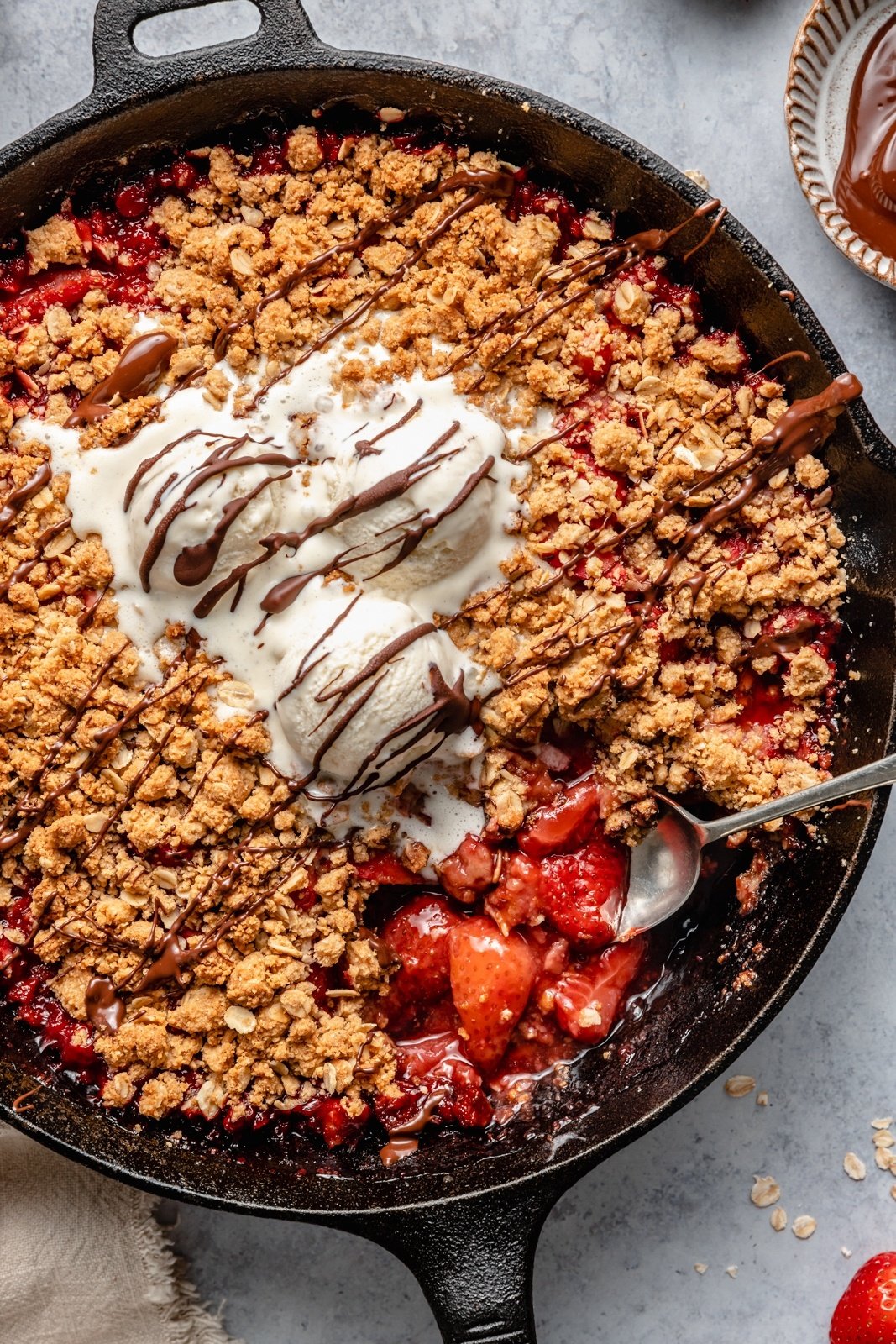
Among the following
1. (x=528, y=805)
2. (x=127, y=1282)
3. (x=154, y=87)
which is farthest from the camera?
(x=127, y=1282)

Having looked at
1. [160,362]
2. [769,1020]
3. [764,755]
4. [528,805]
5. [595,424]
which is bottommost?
[769,1020]

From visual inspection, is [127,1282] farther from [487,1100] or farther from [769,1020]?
[769,1020]

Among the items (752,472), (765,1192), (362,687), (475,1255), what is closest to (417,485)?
(362,687)

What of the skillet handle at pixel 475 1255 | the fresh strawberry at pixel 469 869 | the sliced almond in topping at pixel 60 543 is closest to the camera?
the skillet handle at pixel 475 1255

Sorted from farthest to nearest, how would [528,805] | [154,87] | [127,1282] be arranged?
1. [127,1282]
2. [528,805]
3. [154,87]

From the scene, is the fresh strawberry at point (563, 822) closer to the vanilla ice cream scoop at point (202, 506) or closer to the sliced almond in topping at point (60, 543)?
the vanilla ice cream scoop at point (202, 506)

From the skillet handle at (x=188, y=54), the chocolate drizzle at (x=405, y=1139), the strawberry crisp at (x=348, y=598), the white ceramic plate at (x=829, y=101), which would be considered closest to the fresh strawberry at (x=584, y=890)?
the strawberry crisp at (x=348, y=598)

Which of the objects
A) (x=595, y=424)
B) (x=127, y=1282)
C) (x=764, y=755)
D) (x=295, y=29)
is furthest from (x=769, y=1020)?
(x=295, y=29)
